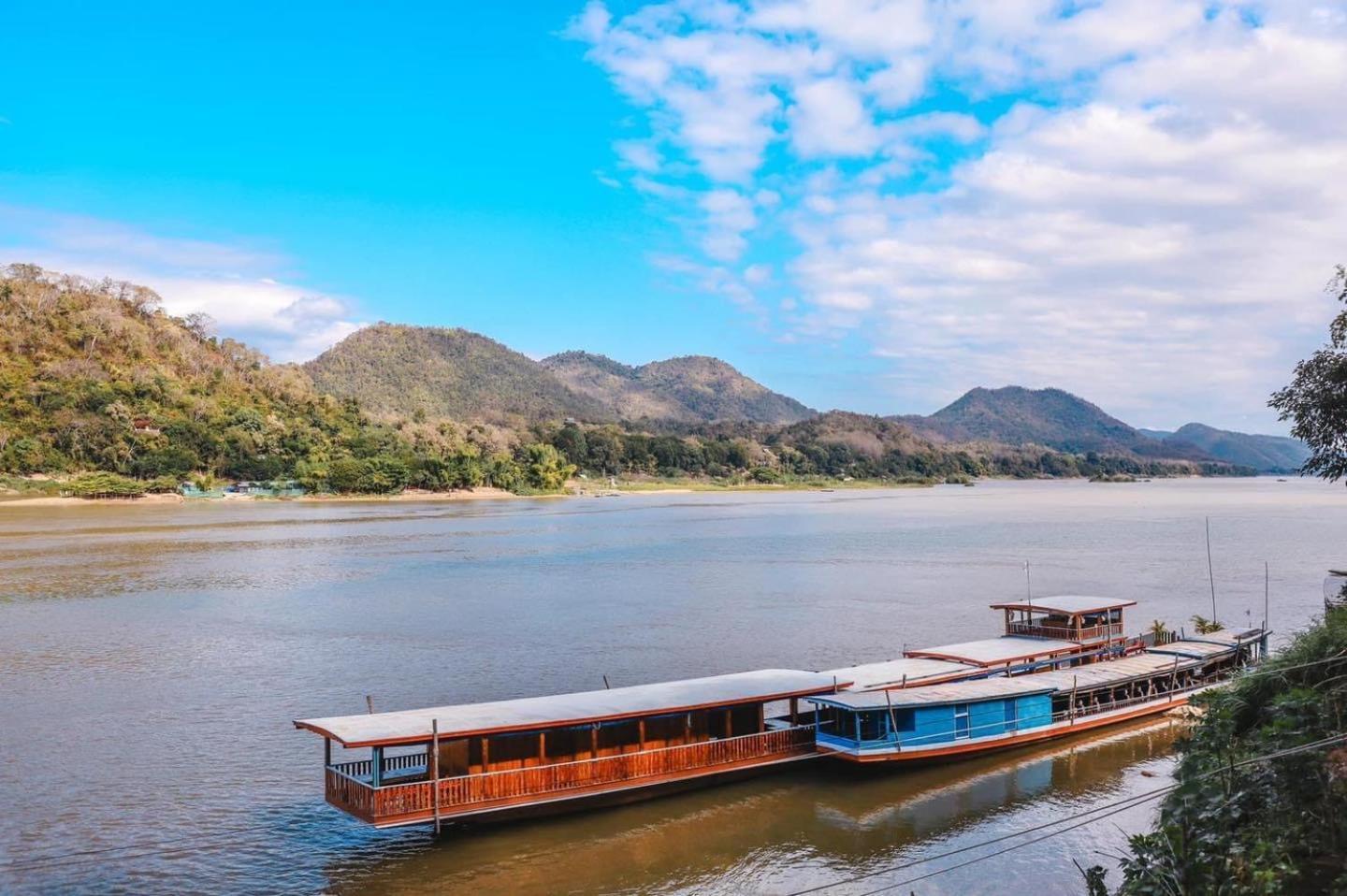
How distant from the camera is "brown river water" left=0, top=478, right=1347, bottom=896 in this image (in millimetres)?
19047

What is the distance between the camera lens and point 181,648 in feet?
131

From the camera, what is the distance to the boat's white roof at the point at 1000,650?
30.1 m

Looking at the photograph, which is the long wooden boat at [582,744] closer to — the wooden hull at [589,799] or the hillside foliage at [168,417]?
the wooden hull at [589,799]

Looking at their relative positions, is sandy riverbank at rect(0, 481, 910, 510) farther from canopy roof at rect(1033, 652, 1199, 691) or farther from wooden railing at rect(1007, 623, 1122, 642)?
canopy roof at rect(1033, 652, 1199, 691)

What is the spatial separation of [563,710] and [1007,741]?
12.3m

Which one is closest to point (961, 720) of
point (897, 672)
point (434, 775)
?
point (897, 672)

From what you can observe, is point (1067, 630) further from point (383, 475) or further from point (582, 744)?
point (383, 475)

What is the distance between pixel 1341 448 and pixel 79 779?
3415 centimetres

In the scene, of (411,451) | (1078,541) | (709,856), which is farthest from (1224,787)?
(411,451)

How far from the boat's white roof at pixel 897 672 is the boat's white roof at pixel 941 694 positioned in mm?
497

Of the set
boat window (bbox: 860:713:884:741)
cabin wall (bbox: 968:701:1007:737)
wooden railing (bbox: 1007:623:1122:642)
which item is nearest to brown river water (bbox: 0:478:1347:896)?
cabin wall (bbox: 968:701:1007:737)

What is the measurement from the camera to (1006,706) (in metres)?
25.8

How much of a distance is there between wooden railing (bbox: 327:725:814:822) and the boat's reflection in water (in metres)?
0.85

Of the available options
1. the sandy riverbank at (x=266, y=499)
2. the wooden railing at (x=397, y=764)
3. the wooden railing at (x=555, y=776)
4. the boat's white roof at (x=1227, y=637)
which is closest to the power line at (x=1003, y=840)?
the wooden railing at (x=555, y=776)
